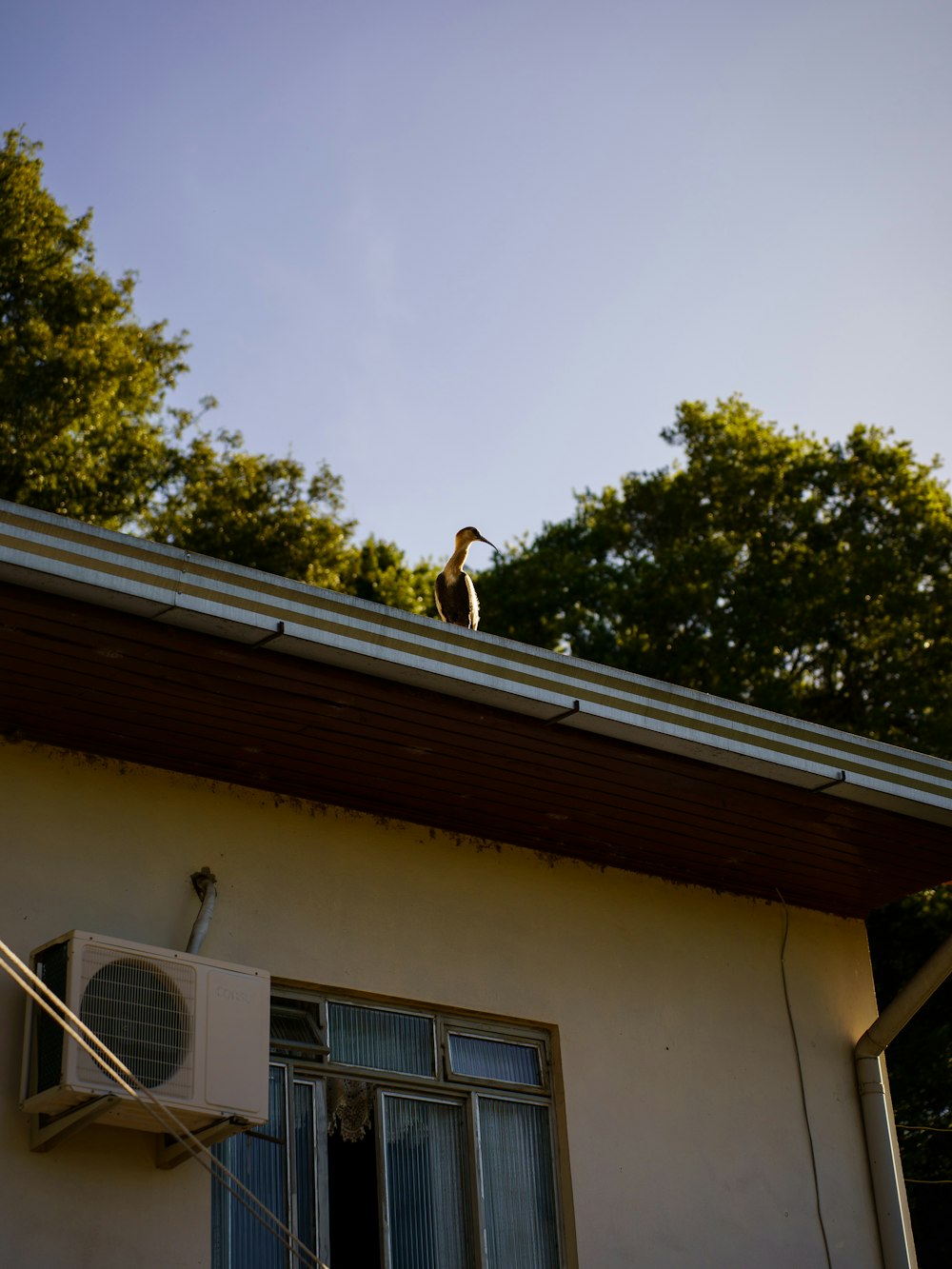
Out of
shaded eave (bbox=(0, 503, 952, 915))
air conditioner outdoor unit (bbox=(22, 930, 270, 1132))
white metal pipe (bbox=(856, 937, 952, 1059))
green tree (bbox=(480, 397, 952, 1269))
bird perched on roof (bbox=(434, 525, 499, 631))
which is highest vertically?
green tree (bbox=(480, 397, 952, 1269))

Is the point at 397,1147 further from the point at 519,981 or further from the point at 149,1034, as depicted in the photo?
the point at 149,1034

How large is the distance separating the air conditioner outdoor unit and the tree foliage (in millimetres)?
12637

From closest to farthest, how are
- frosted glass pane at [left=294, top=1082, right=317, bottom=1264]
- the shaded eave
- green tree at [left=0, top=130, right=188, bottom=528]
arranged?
1. the shaded eave
2. frosted glass pane at [left=294, top=1082, right=317, bottom=1264]
3. green tree at [left=0, top=130, right=188, bottom=528]

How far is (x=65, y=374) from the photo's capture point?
61.9 ft

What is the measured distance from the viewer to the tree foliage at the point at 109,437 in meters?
18.5

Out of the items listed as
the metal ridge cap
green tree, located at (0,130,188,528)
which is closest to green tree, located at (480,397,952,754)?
green tree, located at (0,130,188,528)

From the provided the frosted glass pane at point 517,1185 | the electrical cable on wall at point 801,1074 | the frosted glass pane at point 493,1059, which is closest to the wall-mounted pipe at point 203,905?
the frosted glass pane at point 493,1059

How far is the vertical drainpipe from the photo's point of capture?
8.18 metres

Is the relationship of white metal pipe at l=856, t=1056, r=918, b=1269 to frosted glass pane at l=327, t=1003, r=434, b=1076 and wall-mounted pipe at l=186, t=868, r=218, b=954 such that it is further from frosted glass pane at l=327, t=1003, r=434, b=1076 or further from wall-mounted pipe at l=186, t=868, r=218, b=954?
wall-mounted pipe at l=186, t=868, r=218, b=954

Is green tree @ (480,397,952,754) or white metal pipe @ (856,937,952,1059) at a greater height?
green tree @ (480,397,952,754)

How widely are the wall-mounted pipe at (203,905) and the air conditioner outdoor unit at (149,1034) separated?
0.38 m

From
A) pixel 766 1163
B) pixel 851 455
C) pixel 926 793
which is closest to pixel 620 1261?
pixel 766 1163

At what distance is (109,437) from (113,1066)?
14.4 meters

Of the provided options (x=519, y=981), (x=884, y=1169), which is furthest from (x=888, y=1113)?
(x=519, y=981)
